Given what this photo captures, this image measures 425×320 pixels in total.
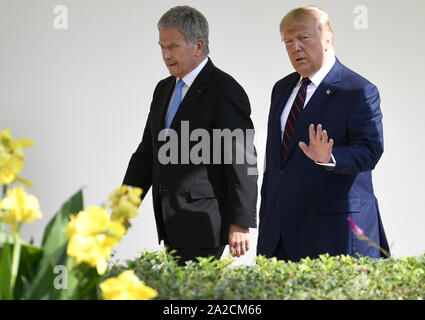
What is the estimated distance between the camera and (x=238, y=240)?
2766 mm

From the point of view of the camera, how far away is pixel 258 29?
5.19 meters

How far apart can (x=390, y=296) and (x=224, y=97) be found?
1522 millimetres

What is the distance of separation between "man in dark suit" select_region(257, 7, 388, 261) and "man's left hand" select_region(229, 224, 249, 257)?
0.07m

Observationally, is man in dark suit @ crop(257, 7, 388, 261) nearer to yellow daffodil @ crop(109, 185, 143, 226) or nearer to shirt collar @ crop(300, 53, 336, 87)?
shirt collar @ crop(300, 53, 336, 87)

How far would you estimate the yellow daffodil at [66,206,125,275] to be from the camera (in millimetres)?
1120

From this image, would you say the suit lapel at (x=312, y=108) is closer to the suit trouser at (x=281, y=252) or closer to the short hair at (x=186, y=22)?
the suit trouser at (x=281, y=252)

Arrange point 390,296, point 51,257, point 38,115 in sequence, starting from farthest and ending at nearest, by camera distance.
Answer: point 38,115, point 390,296, point 51,257

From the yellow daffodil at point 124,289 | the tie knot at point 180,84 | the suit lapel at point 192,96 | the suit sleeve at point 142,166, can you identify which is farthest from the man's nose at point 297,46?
the yellow daffodil at point 124,289

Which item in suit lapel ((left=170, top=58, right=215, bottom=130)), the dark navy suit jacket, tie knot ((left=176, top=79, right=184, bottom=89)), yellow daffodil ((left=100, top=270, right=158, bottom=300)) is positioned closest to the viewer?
yellow daffodil ((left=100, top=270, right=158, bottom=300))

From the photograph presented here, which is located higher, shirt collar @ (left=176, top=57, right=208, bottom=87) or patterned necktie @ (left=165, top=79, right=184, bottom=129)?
shirt collar @ (left=176, top=57, right=208, bottom=87)

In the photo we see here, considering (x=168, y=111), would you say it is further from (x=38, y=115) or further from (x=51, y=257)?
(x=38, y=115)

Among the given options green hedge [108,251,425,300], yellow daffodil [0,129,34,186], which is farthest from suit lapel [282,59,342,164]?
yellow daffodil [0,129,34,186]

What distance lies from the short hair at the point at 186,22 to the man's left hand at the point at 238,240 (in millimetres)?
853

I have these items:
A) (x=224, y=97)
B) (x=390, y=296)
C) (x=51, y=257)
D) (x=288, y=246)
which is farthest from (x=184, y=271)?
(x=224, y=97)
